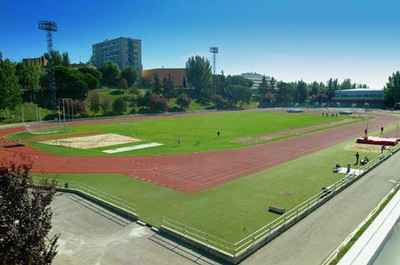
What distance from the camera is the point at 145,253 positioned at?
46.5ft

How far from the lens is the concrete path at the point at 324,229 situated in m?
13.7

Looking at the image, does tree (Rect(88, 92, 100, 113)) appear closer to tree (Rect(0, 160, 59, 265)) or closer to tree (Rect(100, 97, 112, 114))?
tree (Rect(100, 97, 112, 114))

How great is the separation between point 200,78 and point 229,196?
388 feet

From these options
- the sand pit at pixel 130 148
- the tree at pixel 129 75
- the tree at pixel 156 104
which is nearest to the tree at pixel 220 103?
the tree at pixel 156 104

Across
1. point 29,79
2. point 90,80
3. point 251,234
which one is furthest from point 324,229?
point 90,80

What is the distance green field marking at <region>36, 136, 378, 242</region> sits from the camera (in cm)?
1747

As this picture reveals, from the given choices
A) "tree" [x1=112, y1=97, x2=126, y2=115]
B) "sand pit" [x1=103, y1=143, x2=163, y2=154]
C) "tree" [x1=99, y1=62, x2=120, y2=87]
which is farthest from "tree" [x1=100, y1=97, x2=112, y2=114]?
"sand pit" [x1=103, y1=143, x2=163, y2=154]

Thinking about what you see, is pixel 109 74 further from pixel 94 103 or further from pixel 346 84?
pixel 346 84

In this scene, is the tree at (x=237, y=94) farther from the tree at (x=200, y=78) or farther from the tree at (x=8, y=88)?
the tree at (x=8, y=88)

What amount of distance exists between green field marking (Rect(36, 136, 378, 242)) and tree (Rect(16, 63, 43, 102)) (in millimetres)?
66800

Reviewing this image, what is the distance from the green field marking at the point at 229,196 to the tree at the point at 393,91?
11532cm

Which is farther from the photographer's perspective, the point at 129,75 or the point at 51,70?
the point at 129,75

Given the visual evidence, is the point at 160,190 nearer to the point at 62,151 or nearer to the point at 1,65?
the point at 62,151

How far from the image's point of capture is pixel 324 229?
16406 mm
